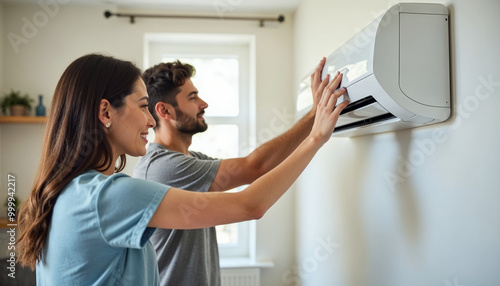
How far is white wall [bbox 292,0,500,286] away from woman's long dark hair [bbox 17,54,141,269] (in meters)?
0.82

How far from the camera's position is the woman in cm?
87

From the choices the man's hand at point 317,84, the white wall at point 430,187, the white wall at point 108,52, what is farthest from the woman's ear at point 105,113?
the white wall at point 108,52

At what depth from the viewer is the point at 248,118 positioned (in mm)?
3301

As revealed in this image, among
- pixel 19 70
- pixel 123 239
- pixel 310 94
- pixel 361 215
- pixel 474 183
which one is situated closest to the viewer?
pixel 123 239

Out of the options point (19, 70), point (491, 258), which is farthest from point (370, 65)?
point (19, 70)

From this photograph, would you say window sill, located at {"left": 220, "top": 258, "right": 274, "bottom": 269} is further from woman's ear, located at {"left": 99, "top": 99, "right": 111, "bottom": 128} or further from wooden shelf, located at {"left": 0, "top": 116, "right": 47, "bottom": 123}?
woman's ear, located at {"left": 99, "top": 99, "right": 111, "bottom": 128}

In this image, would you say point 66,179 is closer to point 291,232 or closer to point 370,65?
point 370,65

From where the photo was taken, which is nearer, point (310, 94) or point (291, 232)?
point (310, 94)

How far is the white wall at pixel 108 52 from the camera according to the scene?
2.95m

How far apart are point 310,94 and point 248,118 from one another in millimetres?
1851

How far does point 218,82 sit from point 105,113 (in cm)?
235

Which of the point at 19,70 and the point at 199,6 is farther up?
the point at 199,6

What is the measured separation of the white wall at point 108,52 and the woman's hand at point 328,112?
73.6 inches

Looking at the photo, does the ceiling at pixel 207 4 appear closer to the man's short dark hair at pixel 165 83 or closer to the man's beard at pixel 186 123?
the man's short dark hair at pixel 165 83
